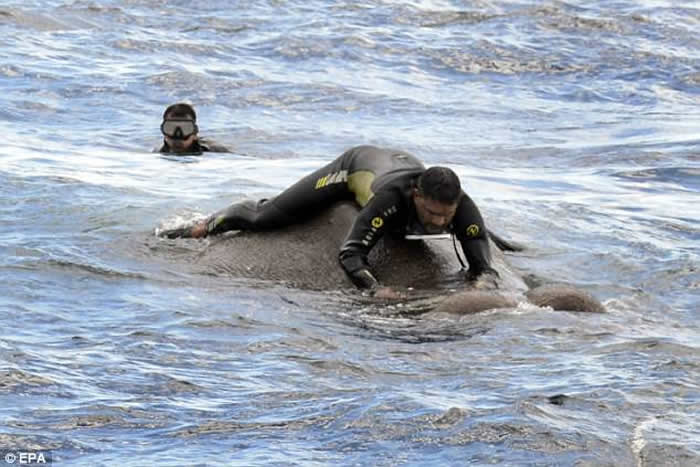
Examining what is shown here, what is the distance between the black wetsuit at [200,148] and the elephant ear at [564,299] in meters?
7.93

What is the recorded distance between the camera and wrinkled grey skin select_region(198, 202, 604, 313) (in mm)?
10008

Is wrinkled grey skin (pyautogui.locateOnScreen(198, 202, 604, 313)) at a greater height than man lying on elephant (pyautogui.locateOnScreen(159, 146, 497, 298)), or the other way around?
man lying on elephant (pyautogui.locateOnScreen(159, 146, 497, 298))

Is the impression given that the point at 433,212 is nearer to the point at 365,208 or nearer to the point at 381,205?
the point at 381,205

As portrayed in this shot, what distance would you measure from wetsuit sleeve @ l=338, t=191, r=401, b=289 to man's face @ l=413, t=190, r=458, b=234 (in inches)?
7.8

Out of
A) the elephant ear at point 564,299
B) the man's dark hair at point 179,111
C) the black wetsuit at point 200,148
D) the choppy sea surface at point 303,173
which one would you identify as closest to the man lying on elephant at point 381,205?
the choppy sea surface at point 303,173

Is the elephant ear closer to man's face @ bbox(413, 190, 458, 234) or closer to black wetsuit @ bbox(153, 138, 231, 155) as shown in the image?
man's face @ bbox(413, 190, 458, 234)

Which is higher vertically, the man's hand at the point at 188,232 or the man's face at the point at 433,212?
the man's face at the point at 433,212

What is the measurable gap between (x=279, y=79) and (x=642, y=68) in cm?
590

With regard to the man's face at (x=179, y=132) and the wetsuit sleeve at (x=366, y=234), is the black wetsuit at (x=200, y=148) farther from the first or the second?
the wetsuit sleeve at (x=366, y=234)

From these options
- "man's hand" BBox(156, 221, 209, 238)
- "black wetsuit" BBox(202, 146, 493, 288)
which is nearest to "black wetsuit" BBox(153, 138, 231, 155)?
"man's hand" BBox(156, 221, 209, 238)

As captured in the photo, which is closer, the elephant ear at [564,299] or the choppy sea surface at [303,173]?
the choppy sea surface at [303,173]

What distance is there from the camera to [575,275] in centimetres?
1198

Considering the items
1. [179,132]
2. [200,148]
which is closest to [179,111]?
[179,132]

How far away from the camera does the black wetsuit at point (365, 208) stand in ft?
35.1
